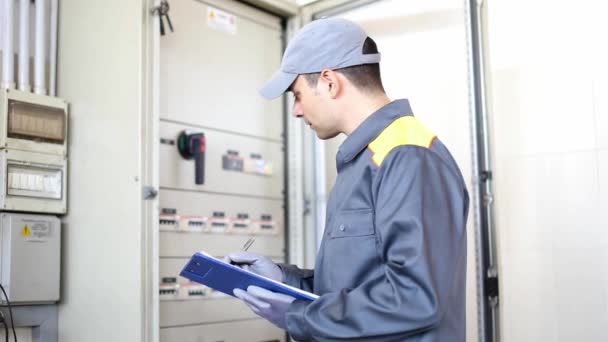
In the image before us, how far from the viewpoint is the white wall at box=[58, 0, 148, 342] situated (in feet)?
7.18

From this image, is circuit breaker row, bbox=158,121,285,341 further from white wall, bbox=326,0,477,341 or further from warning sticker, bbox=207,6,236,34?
white wall, bbox=326,0,477,341

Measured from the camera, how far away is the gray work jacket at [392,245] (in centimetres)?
116

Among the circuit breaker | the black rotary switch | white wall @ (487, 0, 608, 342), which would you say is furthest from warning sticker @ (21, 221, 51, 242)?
white wall @ (487, 0, 608, 342)

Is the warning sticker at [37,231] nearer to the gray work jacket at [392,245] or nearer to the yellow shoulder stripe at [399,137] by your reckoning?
the gray work jacket at [392,245]

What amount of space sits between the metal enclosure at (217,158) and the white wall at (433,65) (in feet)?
1.66

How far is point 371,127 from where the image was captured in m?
1.37

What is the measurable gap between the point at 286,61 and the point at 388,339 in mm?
608

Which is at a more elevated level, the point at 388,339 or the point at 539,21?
the point at 539,21

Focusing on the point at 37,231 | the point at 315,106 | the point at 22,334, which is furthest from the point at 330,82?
Answer: the point at 22,334

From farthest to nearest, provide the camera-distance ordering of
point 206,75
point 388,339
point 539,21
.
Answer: point 206,75, point 539,21, point 388,339

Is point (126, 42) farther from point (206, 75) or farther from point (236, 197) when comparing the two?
point (236, 197)

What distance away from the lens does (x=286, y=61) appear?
1.43 metres

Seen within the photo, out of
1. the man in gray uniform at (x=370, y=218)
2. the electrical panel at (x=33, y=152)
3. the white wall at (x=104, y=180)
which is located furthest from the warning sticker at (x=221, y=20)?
the man in gray uniform at (x=370, y=218)

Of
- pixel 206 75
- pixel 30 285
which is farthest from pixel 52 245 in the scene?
pixel 206 75
